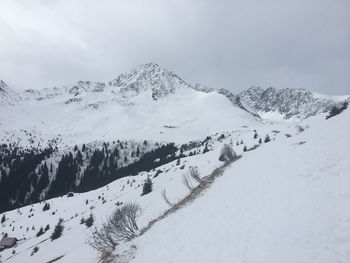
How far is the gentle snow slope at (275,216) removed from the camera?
695 inches

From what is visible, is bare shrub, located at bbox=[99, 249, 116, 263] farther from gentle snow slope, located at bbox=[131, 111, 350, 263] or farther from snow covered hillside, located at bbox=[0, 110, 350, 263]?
gentle snow slope, located at bbox=[131, 111, 350, 263]

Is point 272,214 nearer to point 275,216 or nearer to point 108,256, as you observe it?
point 275,216

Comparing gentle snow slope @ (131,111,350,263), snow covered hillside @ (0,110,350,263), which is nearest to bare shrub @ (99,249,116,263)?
snow covered hillside @ (0,110,350,263)

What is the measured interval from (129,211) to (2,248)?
63.0 m

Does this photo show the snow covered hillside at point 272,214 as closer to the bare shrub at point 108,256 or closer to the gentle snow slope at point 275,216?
the gentle snow slope at point 275,216

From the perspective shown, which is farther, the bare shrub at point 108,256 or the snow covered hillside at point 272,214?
the bare shrub at point 108,256

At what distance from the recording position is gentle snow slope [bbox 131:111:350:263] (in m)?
17.6

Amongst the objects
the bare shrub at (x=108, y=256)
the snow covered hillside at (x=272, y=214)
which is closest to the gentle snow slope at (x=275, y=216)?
the snow covered hillside at (x=272, y=214)

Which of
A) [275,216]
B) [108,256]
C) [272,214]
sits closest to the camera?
[275,216]

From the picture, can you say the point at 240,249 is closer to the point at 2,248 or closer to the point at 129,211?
the point at 129,211

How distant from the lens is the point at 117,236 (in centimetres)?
3462

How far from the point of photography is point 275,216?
21.8 metres

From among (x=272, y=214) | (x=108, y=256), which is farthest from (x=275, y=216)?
(x=108, y=256)

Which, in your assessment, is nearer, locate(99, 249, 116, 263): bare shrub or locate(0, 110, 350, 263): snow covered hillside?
locate(0, 110, 350, 263): snow covered hillside
